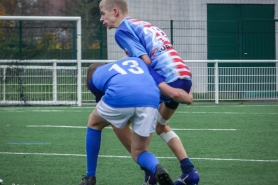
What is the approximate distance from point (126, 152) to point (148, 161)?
2.62 metres

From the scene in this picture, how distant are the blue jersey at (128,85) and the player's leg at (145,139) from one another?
0.07 metres

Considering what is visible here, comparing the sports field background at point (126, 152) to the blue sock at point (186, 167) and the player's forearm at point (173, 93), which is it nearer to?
the blue sock at point (186, 167)

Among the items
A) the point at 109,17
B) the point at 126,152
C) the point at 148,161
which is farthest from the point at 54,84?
the point at 148,161

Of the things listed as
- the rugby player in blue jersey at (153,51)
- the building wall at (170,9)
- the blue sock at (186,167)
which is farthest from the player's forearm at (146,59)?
the building wall at (170,9)

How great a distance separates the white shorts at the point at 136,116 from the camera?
4.90m

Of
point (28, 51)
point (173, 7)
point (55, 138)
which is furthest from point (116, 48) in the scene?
point (55, 138)

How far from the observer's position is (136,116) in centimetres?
496

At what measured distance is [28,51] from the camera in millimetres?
16250

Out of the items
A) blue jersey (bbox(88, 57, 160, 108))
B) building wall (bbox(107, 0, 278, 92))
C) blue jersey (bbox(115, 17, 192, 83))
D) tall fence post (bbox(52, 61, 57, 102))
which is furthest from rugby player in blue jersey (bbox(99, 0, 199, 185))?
building wall (bbox(107, 0, 278, 92))

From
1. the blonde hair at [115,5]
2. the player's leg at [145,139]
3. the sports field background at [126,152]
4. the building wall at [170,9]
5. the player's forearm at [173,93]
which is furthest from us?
the building wall at [170,9]

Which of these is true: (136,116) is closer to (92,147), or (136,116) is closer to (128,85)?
(128,85)

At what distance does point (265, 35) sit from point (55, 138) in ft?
35.9

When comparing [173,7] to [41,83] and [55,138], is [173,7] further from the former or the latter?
[55,138]

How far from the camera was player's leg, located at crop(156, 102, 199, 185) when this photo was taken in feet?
18.1
